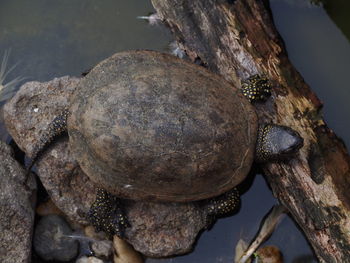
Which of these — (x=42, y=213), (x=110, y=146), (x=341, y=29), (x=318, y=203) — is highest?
(x=341, y=29)

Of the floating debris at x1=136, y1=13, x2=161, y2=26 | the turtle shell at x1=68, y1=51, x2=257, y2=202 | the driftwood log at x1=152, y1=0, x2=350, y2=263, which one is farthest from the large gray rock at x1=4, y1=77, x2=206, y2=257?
the floating debris at x1=136, y1=13, x2=161, y2=26

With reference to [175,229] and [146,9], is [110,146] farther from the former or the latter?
[146,9]

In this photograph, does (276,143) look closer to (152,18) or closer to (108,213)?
(108,213)

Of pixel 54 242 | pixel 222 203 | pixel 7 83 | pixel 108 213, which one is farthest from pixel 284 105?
pixel 7 83

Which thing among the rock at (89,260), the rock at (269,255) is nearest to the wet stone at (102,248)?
the rock at (89,260)

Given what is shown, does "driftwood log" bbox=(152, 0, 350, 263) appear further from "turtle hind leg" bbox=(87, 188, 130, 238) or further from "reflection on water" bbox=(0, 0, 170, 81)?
"turtle hind leg" bbox=(87, 188, 130, 238)

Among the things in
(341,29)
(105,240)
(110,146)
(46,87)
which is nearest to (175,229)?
(105,240)
